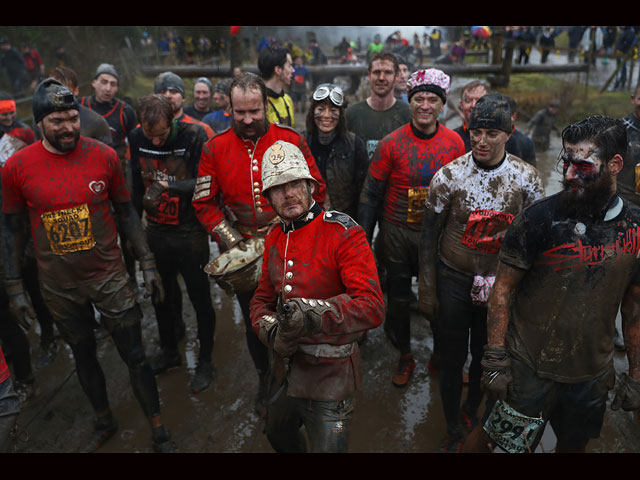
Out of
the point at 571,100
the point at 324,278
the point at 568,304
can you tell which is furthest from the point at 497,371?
the point at 571,100

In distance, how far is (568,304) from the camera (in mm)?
2287

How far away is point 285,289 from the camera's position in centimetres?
238

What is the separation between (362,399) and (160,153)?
8.03 ft

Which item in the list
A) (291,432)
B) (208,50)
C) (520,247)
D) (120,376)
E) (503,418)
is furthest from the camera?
(208,50)

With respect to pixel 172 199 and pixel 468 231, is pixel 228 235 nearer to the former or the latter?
pixel 172 199

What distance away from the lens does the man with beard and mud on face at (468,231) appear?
9.39 feet

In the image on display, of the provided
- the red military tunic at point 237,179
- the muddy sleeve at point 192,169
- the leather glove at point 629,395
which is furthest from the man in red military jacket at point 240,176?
the leather glove at point 629,395

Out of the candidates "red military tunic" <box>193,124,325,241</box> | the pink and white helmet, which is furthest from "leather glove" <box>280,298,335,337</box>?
the pink and white helmet

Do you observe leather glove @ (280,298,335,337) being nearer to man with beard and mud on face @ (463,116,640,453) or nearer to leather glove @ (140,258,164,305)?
man with beard and mud on face @ (463,116,640,453)

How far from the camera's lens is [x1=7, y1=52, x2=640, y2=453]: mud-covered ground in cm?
341

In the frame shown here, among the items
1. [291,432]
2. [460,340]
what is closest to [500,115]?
[460,340]

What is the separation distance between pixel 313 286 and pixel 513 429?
1.24 meters

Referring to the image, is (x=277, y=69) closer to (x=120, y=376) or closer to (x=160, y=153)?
(x=160, y=153)

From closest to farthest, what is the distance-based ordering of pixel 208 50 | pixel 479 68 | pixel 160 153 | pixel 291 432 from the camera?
pixel 291 432 < pixel 160 153 < pixel 479 68 < pixel 208 50
